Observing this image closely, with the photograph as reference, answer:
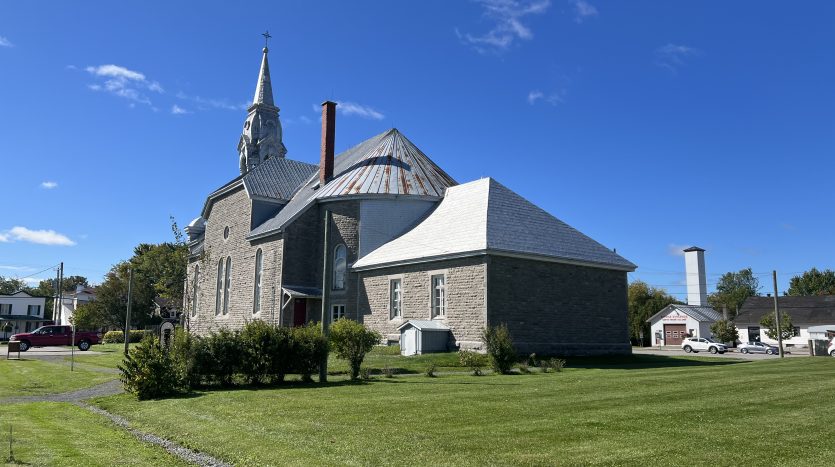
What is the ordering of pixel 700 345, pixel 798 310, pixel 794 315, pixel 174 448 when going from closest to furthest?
1. pixel 174 448
2. pixel 700 345
3. pixel 794 315
4. pixel 798 310

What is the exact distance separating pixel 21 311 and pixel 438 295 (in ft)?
261

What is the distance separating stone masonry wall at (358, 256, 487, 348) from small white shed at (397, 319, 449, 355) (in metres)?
0.43

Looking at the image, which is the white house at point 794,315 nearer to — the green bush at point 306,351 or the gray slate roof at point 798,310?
the gray slate roof at point 798,310

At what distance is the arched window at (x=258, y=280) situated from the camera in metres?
35.7

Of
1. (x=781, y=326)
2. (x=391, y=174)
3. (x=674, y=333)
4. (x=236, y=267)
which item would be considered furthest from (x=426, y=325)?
(x=674, y=333)

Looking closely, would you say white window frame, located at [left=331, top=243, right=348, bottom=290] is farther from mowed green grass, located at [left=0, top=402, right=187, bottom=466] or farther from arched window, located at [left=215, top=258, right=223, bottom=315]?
mowed green grass, located at [left=0, top=402, right=187, bottom=466]

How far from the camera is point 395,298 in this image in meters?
29.7

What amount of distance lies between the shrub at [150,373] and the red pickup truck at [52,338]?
1238 inches

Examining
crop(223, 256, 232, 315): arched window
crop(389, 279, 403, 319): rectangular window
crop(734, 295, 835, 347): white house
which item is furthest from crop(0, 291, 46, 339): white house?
crop(734, 295, 835, 347): white house

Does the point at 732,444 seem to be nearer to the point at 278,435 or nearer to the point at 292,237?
the point at 278,435

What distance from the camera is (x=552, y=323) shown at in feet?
88.2

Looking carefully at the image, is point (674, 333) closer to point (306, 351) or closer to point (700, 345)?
point (700, 345)

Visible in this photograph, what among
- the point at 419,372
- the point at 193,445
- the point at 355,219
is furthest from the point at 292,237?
the point at 193,445

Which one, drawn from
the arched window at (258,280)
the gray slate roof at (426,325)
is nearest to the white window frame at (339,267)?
the arched window at (258,280)
